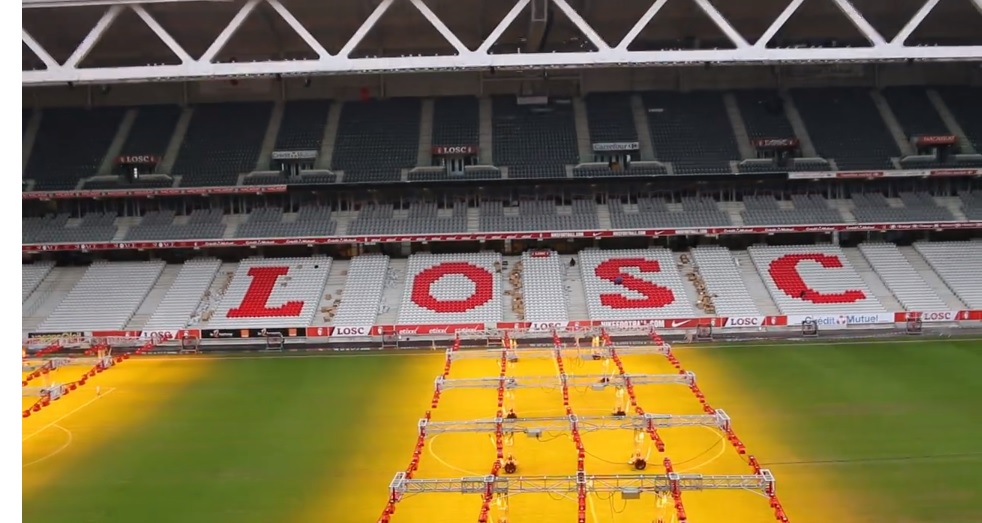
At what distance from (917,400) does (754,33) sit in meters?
29.0

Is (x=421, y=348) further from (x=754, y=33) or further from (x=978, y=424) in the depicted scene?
(x=754, y=33)

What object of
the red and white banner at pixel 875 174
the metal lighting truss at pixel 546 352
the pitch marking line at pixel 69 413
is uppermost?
the red and white banner at pixel 875 174

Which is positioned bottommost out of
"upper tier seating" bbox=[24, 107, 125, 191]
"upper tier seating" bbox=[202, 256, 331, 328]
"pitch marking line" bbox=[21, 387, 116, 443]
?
"pitch marking line" bbox=[21, 387, 116, 443]

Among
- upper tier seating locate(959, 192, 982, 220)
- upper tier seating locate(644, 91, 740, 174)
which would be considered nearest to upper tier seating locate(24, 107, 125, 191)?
upper tier seating locate(644, 91, 740, 174)

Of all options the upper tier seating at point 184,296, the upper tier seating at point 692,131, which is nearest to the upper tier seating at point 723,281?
the upper tier seating at point 692,131

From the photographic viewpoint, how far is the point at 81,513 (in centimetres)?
1880

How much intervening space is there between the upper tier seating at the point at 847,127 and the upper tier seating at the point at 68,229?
45.3 metres

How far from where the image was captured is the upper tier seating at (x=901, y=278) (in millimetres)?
37344

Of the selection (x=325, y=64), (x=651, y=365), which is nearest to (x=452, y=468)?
(x=651, y=365)

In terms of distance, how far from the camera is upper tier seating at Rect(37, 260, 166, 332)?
38062mm

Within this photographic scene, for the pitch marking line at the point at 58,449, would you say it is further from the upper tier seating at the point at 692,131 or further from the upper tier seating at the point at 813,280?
the upper tier seating at the point at 692,131

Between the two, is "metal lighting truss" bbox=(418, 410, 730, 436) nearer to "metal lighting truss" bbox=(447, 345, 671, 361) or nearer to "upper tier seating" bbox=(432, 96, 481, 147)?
"metal lighting truss" bbox=(447, 345, 671, 361)

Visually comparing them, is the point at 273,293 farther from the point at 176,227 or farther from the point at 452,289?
the point at 452,289

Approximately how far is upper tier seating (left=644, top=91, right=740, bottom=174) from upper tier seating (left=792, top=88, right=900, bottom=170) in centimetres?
548
